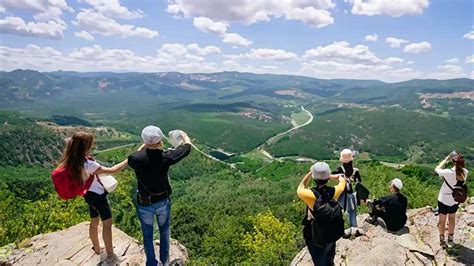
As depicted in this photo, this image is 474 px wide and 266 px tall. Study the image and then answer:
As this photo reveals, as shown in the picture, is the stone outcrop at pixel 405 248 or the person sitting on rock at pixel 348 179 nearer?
the stone outcrop at pixel 405 248

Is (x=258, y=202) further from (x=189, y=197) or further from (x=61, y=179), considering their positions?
(x=61, y=179)

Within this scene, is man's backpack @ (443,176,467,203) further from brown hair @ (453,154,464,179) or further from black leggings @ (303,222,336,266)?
black leggings @ (303,222,336,266)

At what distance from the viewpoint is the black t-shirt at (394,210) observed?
1182 cm

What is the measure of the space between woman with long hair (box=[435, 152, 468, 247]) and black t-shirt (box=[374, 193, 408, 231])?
1.13 m

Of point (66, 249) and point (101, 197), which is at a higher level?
point (101, 197)

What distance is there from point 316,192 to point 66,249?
24.4 feet

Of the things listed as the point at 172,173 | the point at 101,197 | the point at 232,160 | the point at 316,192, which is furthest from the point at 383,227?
the point at 232,160

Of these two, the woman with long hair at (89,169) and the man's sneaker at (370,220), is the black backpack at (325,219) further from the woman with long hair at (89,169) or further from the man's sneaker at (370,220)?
the man's sneaker at (370,220)

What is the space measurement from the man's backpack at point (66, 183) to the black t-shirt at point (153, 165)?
1.27 metres

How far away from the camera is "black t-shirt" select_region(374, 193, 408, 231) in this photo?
11.8m

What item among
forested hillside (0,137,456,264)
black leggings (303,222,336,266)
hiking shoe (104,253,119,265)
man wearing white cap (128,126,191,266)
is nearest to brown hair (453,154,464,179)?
black leggings (303,222,336,266)

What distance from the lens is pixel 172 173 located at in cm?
13375

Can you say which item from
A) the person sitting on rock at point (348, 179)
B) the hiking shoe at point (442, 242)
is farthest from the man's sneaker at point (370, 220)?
the hiking shoe at point (442, 242)

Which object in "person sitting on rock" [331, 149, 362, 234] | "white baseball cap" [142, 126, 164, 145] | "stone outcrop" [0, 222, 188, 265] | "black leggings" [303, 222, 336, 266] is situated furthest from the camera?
"person sitting on rock" [331, 149, 362, 234]
